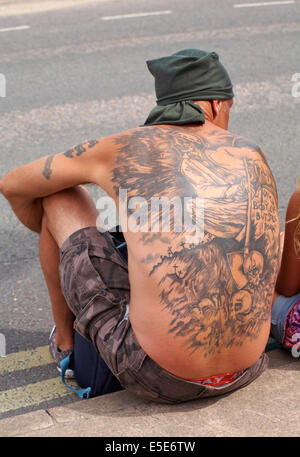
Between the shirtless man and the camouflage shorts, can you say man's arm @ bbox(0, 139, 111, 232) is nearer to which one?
the shirtless man

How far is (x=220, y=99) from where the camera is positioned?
9.12 feet

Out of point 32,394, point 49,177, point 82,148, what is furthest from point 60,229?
point 32,394

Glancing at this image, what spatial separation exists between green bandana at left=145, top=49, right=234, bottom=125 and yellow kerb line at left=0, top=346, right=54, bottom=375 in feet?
4.43

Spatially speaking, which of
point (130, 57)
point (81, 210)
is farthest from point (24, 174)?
point (130, 57)

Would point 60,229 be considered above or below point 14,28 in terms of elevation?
above

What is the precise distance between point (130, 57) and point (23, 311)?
507 cm

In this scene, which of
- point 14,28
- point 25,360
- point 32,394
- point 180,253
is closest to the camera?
point 180,253

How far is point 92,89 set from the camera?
7.12m

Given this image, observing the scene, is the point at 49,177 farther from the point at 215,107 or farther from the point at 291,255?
the point at 291,255

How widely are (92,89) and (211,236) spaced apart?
5094 millimetres

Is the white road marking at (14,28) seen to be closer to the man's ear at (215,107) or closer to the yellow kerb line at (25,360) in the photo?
the yellow kerb line at (25,360)

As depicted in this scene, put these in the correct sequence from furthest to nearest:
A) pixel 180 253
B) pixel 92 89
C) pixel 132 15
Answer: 1. pixel 132 15
2. pixel 92 89
3. pixel 180 253

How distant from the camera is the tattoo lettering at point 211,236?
234 cm

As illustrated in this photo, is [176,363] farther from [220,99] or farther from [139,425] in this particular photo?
[220,99]
